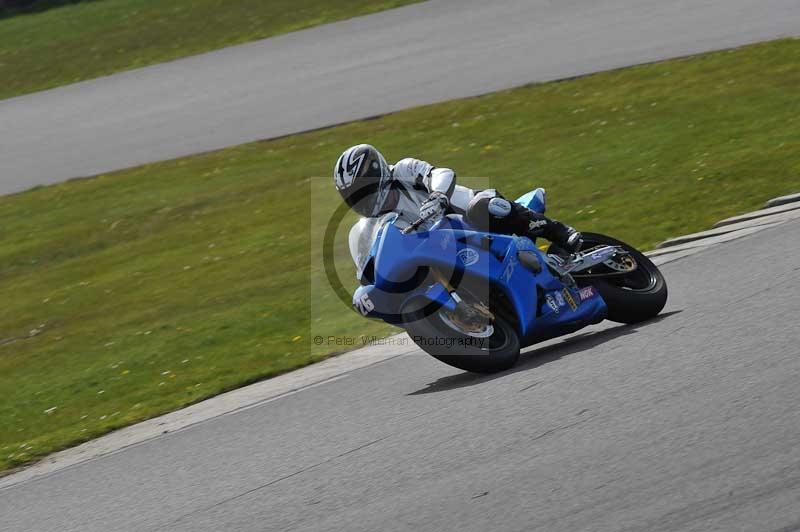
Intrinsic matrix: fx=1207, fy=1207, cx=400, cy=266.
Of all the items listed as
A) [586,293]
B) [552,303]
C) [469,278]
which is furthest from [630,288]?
[469,278]

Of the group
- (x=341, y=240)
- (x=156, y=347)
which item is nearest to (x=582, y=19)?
(x=341, y=240)

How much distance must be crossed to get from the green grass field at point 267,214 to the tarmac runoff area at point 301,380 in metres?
0.31

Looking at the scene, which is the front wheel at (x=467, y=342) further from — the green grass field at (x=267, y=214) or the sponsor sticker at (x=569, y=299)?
the green grass field at (x=267, y=214)

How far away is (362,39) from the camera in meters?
20.5

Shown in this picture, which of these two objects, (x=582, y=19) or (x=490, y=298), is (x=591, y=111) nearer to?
(x=582, y=19)

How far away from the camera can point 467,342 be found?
743cm

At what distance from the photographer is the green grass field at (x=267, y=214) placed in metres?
10.6

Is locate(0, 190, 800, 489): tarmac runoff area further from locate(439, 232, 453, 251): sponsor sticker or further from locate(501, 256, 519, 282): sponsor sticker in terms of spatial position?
locate(439, 232, 453, 251): sponsor sticker

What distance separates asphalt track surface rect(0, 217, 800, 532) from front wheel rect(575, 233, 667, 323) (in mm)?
126

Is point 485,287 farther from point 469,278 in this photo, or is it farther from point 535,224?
point 535,224

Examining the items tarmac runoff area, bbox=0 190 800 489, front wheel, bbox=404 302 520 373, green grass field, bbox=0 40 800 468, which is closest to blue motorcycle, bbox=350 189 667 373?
front wheel, bbox=404 302 520 373

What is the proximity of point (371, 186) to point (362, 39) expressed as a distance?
1315 cm

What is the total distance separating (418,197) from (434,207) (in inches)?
25.0

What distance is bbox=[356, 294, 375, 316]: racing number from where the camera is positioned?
24.2 ft
